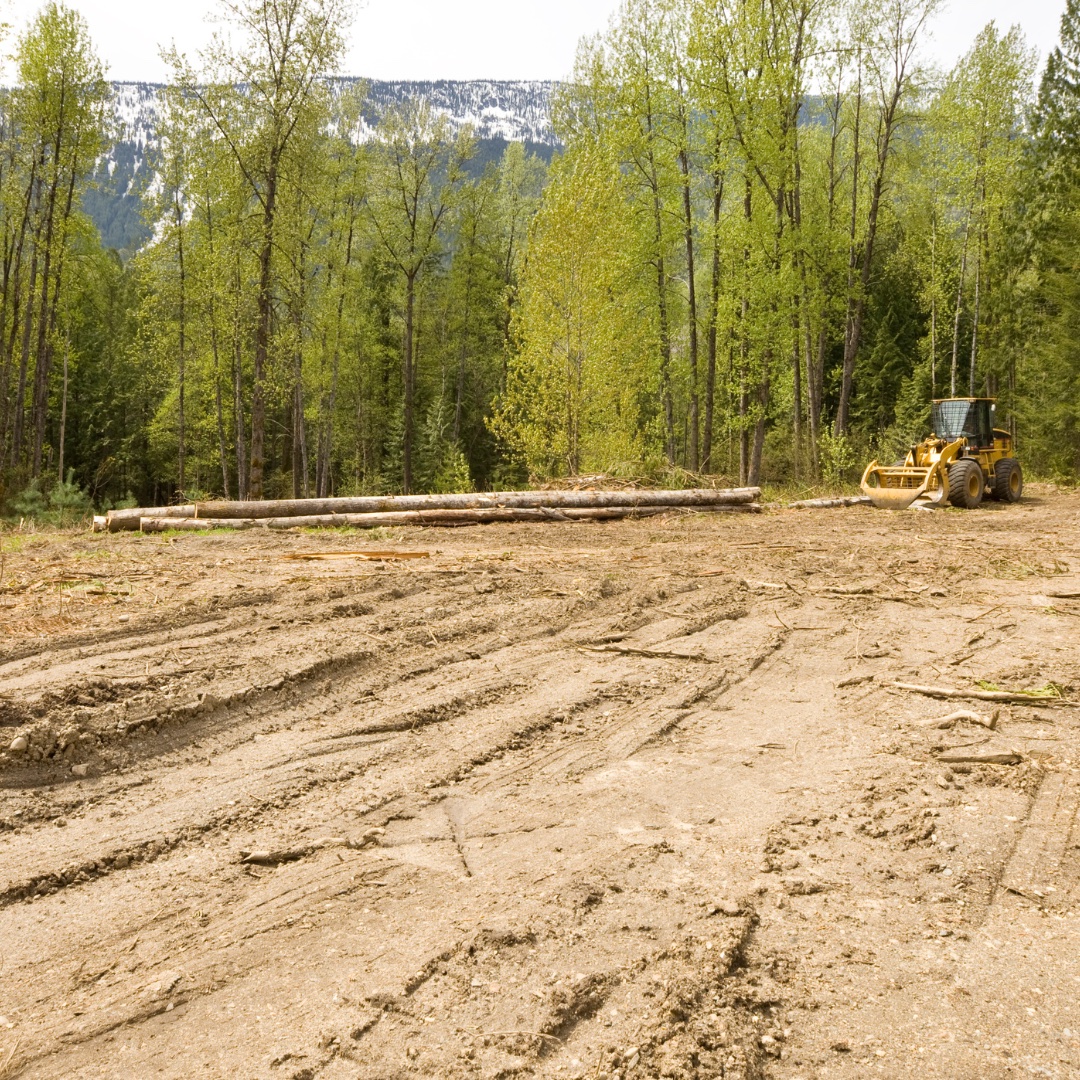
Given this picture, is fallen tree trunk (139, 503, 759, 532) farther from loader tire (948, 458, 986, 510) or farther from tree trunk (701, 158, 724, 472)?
tree trunk (701, 158, 724, 472)

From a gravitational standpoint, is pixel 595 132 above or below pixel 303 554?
above

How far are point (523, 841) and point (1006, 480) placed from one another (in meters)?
19.9

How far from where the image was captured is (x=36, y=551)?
9.73 metres

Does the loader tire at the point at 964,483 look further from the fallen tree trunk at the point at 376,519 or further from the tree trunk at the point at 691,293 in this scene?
the fallen tree trunk at the point at 376,519

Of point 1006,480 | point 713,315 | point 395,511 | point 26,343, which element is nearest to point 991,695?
point 395,511

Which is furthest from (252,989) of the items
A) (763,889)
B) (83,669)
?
(83,669)

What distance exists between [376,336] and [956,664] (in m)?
35.6

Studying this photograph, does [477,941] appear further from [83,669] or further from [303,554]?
[303,554]

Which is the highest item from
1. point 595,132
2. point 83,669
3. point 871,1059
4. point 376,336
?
point 595,132

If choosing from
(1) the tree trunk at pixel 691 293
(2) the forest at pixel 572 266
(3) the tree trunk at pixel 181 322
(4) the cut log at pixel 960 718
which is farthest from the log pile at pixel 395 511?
(3) the tree trunk at pixel 181 322

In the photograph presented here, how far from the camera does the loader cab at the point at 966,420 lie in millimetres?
18625

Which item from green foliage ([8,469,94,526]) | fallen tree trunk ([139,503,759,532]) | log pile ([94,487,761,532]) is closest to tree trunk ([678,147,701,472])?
log pile ([94,487,761,532])

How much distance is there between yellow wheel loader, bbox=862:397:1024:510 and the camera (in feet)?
56.3

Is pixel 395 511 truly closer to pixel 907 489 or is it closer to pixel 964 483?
pixel 907 489
